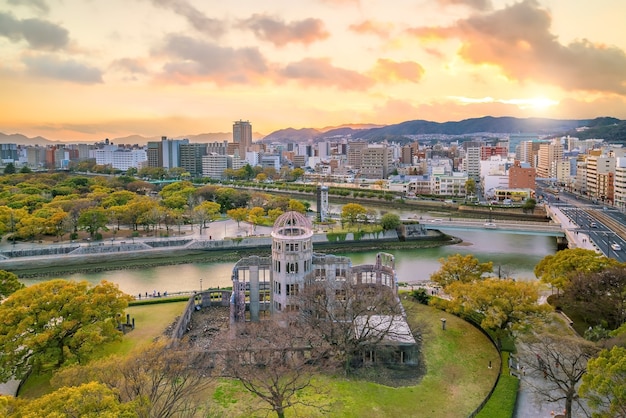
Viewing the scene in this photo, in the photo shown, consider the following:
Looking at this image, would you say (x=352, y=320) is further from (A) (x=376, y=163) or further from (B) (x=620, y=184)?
(A) (x=376, y=163)

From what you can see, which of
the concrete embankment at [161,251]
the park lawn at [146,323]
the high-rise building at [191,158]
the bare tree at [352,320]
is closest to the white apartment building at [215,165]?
the high-rise building at [191,158]

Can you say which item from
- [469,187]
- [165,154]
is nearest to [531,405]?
[469,187]

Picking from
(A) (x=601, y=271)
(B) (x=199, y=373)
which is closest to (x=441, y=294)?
(A) (x=601, y=271)

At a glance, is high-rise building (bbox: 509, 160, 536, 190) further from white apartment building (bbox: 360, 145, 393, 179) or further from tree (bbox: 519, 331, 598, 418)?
tree (bbox: 519, 331, 598, 418)

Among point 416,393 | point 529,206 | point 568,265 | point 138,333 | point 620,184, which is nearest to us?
point 416,393

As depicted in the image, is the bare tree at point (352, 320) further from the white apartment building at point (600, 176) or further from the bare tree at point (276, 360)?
the white apartment building at point (600, 176)

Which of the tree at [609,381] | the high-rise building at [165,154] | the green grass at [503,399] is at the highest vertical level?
the high-rise building at [165,154]
